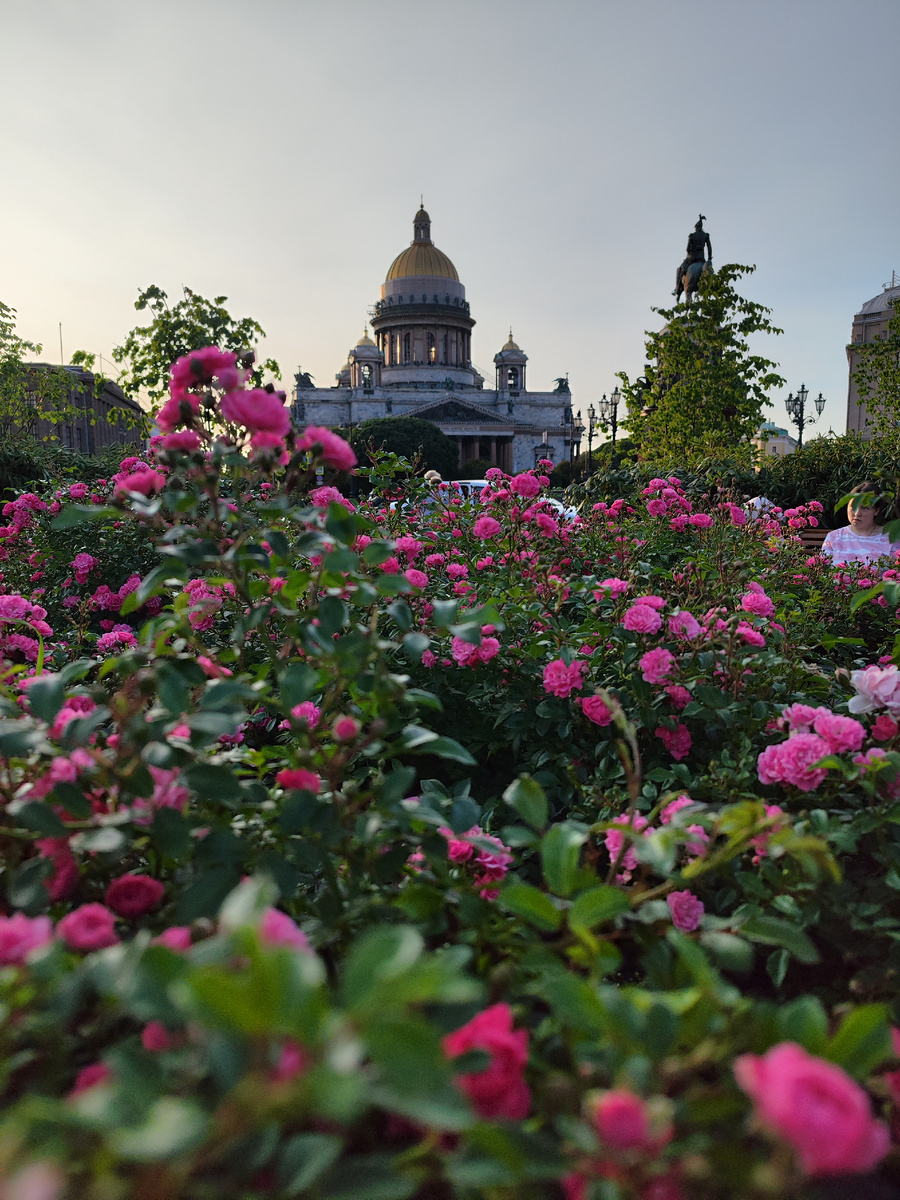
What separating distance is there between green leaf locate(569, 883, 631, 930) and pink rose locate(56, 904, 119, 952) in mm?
535

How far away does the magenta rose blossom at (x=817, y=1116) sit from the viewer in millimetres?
482

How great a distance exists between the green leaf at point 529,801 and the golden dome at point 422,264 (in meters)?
68.4

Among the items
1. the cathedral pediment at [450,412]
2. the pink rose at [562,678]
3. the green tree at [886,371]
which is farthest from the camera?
the cathedral pediment at [450,412]

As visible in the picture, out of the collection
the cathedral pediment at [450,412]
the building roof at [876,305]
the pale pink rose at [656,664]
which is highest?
the building roof at [876,305]

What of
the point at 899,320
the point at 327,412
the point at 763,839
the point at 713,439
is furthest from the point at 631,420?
the point at 327,412

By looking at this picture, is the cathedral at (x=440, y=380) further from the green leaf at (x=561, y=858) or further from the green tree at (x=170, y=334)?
the green leaf at (x=561, y=858)

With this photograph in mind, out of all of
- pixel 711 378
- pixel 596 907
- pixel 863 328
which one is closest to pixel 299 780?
pixel 596 907

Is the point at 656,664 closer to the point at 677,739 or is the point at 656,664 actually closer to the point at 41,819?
the point at 677,739

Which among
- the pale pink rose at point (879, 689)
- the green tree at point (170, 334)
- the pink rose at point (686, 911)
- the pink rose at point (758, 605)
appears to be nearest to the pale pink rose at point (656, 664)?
the pale pink rose at point (879, 689)

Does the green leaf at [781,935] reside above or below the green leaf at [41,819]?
below

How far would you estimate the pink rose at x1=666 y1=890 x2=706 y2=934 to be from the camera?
121 centimetres

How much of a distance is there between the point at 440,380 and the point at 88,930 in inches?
2559

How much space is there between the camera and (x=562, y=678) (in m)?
1.92

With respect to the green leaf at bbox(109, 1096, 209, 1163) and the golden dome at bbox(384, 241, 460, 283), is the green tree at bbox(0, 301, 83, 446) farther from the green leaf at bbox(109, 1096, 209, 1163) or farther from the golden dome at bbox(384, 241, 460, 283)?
the golden dome at bbox(384, 241, 460, 283)
